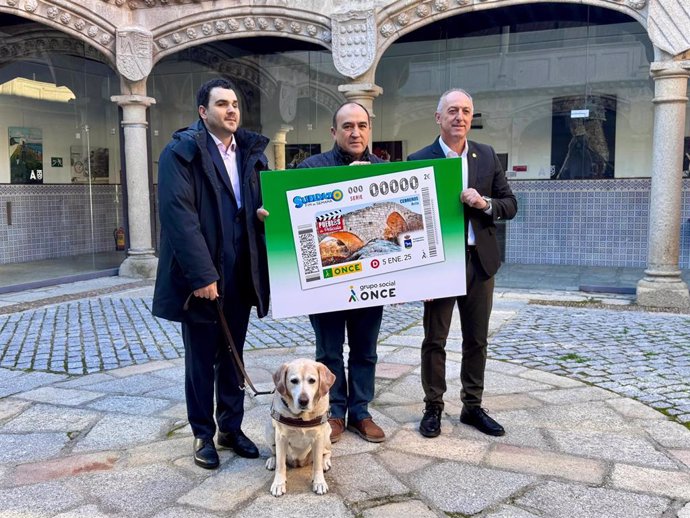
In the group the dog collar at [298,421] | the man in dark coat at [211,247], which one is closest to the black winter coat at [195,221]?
the man in dark coat at [211,247]

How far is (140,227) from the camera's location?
35.0ft

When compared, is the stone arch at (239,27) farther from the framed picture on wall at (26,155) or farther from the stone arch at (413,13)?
the framed picture on wall at (26,155)

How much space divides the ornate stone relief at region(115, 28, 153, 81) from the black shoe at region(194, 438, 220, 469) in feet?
26.3

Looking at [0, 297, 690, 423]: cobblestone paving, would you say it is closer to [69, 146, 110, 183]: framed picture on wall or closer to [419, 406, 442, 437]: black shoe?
[419, 406, 442, 437]: black shoe

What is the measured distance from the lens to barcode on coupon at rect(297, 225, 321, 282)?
3.58 metres

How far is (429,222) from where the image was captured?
146 inches

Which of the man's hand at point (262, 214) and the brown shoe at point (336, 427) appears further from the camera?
the brown shoe at point (336, 427)

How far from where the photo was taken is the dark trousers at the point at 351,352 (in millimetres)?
3871

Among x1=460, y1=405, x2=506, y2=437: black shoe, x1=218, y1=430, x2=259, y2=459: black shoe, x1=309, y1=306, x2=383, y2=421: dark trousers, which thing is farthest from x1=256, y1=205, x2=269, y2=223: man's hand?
x1=460, y1=405, x2=506, y2=437: black shoe

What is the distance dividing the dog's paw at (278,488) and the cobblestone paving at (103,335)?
2.94 metres

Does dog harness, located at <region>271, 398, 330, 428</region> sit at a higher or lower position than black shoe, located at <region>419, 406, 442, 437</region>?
higher

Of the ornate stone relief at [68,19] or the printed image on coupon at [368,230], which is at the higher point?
the ornate stone relief at [68,19]

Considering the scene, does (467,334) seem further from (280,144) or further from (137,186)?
(280,144)

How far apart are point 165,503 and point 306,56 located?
32.8 ft
